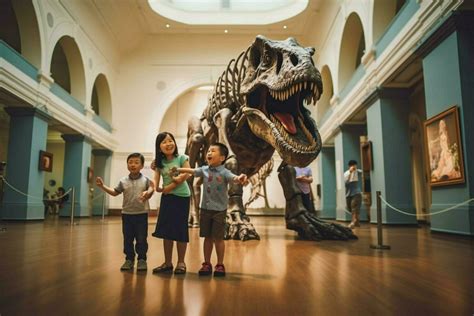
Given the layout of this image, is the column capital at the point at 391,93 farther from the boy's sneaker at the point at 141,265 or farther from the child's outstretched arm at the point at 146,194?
the boy's sneaker at the point at 141,265

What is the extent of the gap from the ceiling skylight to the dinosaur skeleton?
1192 centimetres

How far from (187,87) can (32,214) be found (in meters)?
9.86

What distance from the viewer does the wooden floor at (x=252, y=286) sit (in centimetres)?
145

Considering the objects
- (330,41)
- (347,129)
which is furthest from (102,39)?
(347,129)

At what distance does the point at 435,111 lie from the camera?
604 centimetres

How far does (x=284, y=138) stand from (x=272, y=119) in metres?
0.36

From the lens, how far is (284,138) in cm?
300

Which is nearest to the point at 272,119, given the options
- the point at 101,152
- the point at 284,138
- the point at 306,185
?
the point at 284,138

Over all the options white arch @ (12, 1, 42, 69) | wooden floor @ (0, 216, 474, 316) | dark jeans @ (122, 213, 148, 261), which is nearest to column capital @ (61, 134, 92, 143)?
white arch @ (12, 1, 42, 69)

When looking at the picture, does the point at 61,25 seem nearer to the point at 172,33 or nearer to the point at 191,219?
the point at 172,33

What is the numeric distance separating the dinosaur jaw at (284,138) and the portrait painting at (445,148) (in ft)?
11.5

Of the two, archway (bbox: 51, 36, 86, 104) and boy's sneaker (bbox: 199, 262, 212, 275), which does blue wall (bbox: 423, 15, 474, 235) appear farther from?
archway (bbox: 51, 36, 86, 104)

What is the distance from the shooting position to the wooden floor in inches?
57.2

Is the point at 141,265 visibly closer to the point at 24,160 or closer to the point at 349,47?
the point at 24,160
